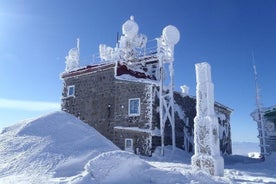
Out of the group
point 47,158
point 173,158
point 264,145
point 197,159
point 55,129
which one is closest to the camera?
point 47,158

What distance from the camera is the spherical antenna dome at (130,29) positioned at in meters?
26.0

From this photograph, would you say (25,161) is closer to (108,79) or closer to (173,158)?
(173,158)

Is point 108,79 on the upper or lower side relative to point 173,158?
upper

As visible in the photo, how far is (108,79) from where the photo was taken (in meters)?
24.0

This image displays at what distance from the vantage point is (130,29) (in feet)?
85.2

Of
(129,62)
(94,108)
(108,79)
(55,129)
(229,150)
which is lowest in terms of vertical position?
(229,150)

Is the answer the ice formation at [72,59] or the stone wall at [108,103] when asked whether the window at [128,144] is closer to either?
the stone wall at [108,103]

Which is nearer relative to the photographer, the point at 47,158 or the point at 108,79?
the point at 47,158

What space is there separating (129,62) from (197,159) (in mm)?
13551

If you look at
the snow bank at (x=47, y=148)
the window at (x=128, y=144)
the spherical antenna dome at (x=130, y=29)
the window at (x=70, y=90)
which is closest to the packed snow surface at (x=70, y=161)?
the snow bank at (x=47, y=148)

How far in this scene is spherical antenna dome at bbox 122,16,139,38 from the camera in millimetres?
25953

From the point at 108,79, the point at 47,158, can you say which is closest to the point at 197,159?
the point at 47,158

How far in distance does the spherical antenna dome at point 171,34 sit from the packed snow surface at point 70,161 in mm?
10684

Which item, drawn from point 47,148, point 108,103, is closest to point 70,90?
point 108,103
